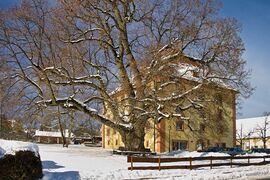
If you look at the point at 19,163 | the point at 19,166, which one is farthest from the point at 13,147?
the point at 19,166

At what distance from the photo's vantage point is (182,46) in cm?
3484

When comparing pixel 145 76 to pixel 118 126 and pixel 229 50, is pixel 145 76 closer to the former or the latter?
pixel 118 126

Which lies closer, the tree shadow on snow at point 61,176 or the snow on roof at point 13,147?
the snow on roof at point 13,147

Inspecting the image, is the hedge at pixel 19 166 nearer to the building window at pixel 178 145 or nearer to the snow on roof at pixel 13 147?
the snow on roof at pixel 13 147

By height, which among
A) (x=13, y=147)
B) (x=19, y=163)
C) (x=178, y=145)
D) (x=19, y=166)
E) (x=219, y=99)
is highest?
(x=219, y=99)

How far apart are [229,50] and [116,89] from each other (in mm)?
10476

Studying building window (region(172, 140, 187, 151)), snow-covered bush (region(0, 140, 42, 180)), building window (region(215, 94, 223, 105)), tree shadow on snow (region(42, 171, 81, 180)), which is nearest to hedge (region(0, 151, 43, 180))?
snow-covered bush (region(0, 140, 42, 180))

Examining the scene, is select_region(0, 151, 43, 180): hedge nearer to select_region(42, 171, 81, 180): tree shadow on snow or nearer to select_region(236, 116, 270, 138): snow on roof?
select_region(42, 171, 81, 180): tree shadow on snow

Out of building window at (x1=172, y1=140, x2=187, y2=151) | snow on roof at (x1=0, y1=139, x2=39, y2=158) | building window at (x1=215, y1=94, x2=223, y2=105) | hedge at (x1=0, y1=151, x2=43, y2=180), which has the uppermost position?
building window at (x1=215, y1=94, x2=223, y2=105)

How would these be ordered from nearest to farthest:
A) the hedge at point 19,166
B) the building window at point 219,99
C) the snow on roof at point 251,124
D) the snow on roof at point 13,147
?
1. the hedge at point 19,166
2. the snow on roof at point 13,147
3. the building window at point 219,99
4. the snow on roof at point 251,124

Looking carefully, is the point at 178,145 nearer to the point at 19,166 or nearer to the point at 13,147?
the point at 13,147

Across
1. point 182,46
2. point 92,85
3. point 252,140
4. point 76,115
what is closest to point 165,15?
point 182,46

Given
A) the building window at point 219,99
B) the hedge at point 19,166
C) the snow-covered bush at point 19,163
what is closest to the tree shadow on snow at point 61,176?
the snow-covered bush at point 19,163

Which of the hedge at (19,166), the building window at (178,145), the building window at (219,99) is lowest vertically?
the building window at (178,145)
